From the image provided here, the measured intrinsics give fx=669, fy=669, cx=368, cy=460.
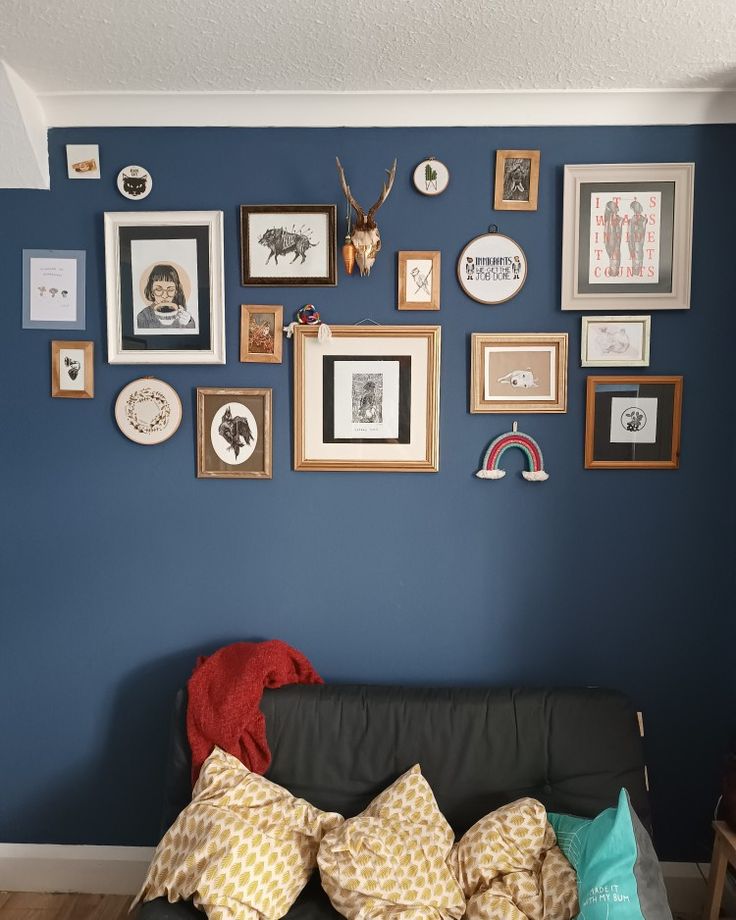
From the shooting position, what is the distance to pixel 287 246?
2109 millimetres

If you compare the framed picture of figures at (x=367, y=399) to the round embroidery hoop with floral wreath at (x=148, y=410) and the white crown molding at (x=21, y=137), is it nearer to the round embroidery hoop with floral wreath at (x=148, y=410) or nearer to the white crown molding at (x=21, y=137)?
the round embroidery hoop with floral wreath at (x=148, y=410)

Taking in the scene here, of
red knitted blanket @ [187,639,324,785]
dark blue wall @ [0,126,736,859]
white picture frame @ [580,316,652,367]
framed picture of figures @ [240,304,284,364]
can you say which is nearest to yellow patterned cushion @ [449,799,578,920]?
dark blue wall @ [0,126,736,859]

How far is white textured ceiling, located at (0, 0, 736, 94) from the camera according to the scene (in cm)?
165

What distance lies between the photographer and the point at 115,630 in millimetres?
2215

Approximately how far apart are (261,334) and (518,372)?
820 millimetres

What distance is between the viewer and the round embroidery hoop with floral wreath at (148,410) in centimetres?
215

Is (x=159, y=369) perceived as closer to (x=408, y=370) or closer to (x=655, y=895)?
(x=408, y=370)

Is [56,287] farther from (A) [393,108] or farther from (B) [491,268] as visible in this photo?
(B) [491,268]

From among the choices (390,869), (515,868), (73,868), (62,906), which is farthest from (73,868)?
(515,868)

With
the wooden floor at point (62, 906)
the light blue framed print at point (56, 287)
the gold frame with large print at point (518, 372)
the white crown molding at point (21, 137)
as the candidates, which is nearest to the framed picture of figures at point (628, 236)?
the gold frame with large print at point (518, 372)

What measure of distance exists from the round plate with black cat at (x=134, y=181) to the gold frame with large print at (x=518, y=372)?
114 cm

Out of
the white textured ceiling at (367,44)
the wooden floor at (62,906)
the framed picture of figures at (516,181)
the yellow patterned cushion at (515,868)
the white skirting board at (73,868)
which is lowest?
the wooden floor at (62,906)

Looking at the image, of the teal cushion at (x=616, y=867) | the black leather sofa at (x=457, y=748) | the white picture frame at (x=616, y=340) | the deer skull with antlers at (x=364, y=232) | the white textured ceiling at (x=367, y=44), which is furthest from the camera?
the white picture frame at (x=616, y=340)

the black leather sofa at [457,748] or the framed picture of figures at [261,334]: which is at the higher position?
the framed picture of figures at [261,334]
